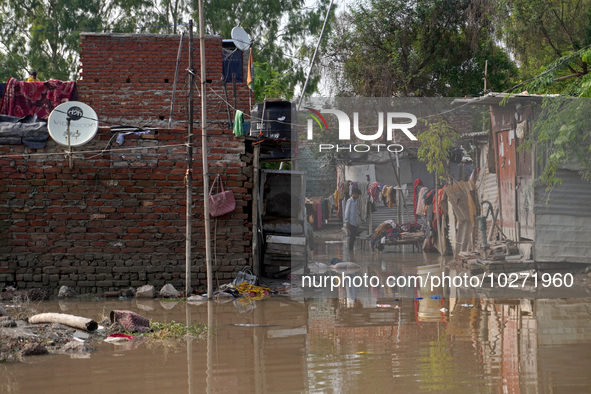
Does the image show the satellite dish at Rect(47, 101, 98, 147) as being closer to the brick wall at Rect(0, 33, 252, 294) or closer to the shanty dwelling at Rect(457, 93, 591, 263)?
the brick wall at Rect(0, 33, 252, 294)

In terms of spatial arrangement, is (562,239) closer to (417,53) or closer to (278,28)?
(417,53)

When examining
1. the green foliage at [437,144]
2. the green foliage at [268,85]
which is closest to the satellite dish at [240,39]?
the green foliage at [437,144]

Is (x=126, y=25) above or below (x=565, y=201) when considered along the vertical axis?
above

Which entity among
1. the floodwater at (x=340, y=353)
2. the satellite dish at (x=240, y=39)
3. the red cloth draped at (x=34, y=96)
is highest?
the satellite dish at (x=240, y=39)

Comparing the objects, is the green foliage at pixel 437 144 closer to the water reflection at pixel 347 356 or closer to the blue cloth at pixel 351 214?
the blue cloth at pixel 351 214

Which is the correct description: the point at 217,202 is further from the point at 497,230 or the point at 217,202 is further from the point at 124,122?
the point at 497,230

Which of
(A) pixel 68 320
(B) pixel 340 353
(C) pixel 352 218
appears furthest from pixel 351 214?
(A) pixel 68 320

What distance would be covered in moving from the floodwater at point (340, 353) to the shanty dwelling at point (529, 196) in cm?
202

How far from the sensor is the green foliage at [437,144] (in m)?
11.4

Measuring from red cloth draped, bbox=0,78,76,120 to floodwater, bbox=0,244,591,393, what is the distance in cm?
441

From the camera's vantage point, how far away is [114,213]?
33.4ft

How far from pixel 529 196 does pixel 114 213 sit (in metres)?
7.17

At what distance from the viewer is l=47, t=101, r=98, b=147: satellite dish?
960 centimetres

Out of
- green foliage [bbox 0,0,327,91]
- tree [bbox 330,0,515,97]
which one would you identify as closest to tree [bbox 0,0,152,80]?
green foliage [bbox 0,0,327,91]
